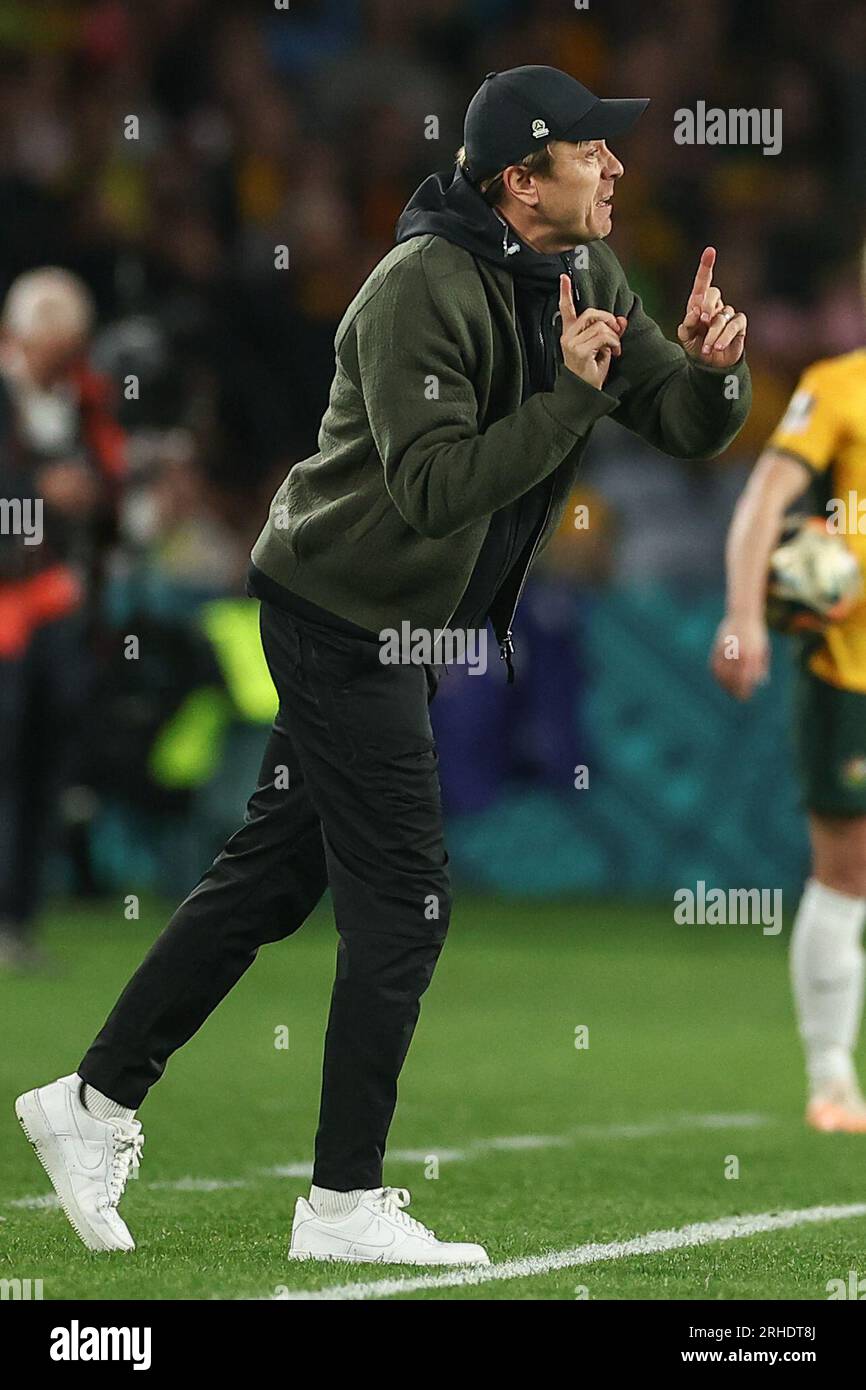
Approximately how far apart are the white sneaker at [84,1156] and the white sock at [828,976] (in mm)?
2705

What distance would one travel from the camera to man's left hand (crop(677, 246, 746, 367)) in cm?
495

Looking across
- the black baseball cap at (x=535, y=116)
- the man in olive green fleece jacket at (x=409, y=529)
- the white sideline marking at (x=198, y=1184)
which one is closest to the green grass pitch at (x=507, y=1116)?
the white sideline marking at (x=198, y=1184)

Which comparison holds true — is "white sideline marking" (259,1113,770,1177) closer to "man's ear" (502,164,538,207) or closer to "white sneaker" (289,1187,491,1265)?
"white sneaker" (289,1187,491,1265)

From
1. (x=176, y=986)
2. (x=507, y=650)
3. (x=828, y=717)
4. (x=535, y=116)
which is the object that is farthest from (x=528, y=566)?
(x=828, y=717)

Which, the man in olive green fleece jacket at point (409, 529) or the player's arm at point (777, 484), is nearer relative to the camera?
the man in olive green fleece jacket at point (409, 529)

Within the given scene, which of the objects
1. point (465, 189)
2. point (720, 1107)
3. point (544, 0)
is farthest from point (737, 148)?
point (465, 189)

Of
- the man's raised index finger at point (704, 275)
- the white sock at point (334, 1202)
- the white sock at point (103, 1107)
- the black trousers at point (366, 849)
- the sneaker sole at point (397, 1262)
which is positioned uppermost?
the man's raised index finger at point (704, 275)

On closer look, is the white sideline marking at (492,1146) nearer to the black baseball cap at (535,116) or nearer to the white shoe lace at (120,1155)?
the white shoe lace at (120,1155)

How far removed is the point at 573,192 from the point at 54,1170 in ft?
6.90

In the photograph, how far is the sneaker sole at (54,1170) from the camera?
5.08 m

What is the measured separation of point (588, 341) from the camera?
4.61 meters

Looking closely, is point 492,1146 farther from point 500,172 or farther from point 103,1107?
point 500,172

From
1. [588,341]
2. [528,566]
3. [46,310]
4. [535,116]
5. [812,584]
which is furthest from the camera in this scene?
[46,310]
